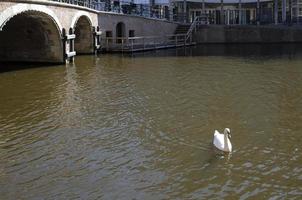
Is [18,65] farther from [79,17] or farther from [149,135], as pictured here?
[149,135]

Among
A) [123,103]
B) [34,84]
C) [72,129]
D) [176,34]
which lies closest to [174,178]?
[72,129]

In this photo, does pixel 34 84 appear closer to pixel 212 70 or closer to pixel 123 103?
pixel 123 103

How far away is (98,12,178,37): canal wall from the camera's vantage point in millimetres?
43500

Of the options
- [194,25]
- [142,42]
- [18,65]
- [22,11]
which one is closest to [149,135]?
[22,11]

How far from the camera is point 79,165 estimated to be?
482 inches

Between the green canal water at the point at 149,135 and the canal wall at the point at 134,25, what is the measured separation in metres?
16.3

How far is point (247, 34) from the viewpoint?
5638 cm

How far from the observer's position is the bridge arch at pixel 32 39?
3172 cm

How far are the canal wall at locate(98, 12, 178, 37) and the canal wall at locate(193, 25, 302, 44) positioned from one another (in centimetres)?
361

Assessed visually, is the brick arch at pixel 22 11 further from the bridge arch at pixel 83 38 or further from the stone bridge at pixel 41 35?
the bridge arch at pixel 83 38

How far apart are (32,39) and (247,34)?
29802 millimetres

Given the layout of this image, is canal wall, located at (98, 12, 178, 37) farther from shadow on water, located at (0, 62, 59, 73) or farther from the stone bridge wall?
shadow on water, located at (0, 62, 59, 73)

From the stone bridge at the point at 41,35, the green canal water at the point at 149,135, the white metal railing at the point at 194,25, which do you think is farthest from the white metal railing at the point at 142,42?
the green canal water at the point at 149,135

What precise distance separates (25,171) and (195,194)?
13.3 feet
